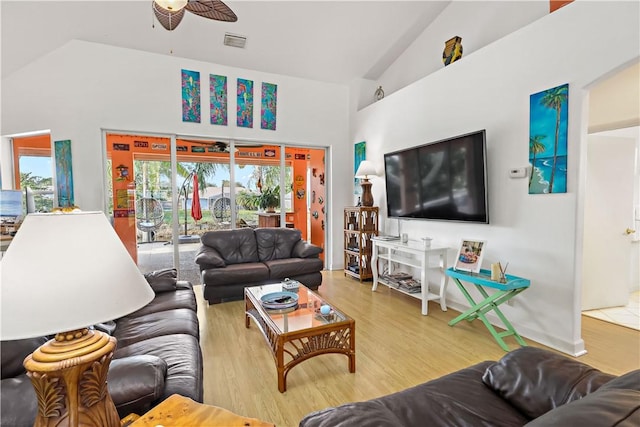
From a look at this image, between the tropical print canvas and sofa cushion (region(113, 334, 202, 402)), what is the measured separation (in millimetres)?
3120

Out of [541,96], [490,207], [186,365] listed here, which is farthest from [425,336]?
[541,96]

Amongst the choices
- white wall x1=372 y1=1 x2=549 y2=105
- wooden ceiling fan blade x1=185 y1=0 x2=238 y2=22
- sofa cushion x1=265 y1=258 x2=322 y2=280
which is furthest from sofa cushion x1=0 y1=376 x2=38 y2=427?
white wall x1=372 y1=1 x2=549 y2=105

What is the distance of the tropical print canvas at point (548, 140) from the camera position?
2648 millimetres

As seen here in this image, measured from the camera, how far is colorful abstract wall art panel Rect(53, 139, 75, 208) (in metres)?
4.25

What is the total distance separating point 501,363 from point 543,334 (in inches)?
72.2

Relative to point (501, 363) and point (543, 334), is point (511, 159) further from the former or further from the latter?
point (501, 363)

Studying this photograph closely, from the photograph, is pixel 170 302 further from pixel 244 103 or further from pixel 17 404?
pixel 244 103

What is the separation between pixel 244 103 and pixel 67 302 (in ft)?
15.9

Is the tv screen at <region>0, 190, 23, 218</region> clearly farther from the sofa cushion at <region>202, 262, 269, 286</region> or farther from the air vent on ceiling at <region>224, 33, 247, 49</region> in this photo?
the air vent on ceiling at <region>224, 33, 247, 49</region>

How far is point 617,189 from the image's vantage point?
11.6ft

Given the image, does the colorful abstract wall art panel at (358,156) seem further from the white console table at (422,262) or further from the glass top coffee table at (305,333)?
the glass top coffee table at (305,333)

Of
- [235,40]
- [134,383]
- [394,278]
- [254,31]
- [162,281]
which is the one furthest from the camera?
[235,40]

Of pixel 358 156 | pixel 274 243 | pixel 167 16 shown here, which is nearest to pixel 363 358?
pixel 274 243

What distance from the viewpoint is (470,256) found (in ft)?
10.5
